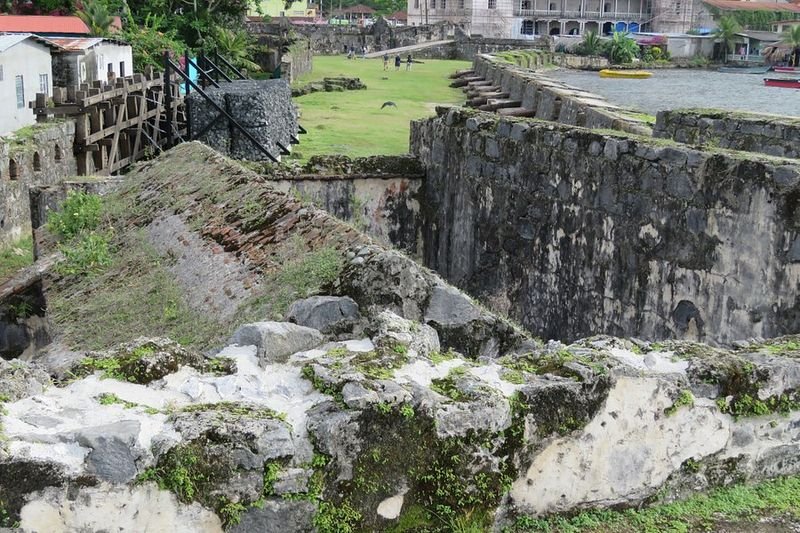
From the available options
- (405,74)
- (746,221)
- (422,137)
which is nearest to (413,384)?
(746,221)

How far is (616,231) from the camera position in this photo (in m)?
8.95

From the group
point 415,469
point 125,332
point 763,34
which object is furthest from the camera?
point 763,34

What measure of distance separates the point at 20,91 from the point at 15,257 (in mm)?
5179

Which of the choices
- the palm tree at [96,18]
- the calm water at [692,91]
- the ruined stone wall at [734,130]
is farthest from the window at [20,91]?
the calm water at [692,91]

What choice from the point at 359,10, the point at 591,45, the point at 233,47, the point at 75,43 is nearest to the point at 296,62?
the point at 233,47

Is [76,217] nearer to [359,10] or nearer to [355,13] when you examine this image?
[359,10]

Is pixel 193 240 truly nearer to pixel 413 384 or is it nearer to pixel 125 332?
pixel 125 332

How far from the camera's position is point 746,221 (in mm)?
7629

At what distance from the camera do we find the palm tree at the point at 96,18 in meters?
30.3

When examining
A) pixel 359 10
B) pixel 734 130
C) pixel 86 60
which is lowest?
pixel 734 130

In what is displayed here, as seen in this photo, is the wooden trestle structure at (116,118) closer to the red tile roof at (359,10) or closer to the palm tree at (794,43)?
the palm tree at (794,43)

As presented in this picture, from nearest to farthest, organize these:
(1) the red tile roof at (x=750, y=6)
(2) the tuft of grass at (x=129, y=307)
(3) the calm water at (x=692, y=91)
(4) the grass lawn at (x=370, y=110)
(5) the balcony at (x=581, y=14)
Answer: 1. (2) the tuft of grass at (x=129, y=307)
2. (4) the grass lawn at (x=370, y=110)
3. (3) the calm water at (x=692, y=91)
4. (1) the red tile roof at (x=750, y=6)
5. (5) the balcony at (x=581, y=14)

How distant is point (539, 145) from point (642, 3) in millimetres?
81145

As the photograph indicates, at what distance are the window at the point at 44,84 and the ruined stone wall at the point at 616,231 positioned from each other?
37.6 ft
